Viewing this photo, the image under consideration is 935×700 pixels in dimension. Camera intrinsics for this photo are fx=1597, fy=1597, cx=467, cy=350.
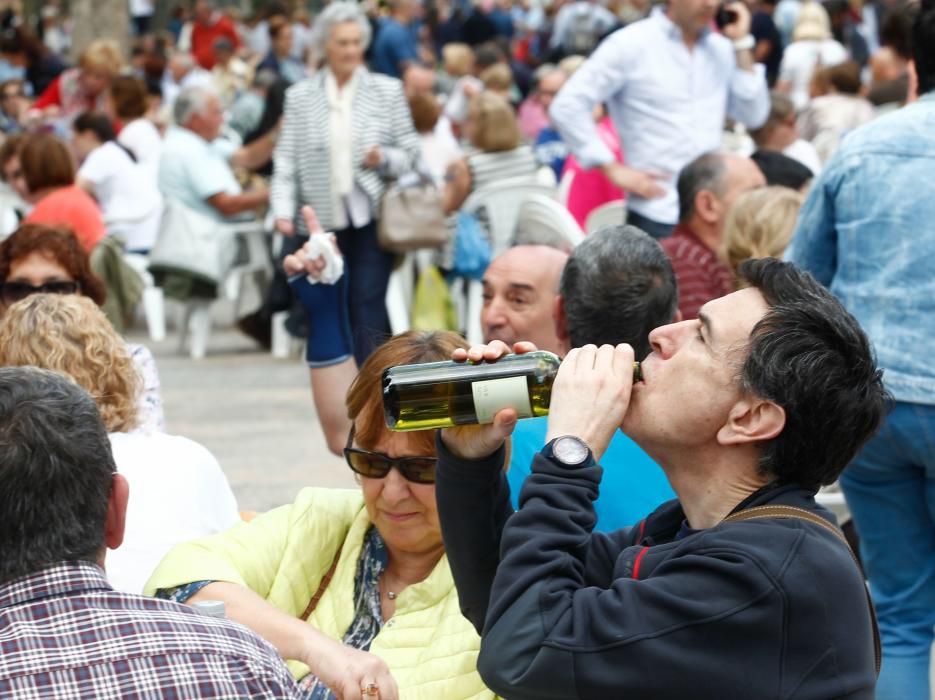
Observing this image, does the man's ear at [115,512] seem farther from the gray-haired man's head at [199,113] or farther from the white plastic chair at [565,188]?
the gray-haired man's head at [199,113]

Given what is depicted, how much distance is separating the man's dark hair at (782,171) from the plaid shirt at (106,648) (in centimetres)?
501

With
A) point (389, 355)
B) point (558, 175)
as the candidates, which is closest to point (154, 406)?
point (389, 355)

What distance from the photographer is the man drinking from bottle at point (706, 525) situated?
2.21 metres

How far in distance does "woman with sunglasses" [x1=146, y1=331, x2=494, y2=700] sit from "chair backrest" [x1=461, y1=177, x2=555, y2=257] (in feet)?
21.9

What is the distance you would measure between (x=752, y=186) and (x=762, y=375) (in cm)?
396

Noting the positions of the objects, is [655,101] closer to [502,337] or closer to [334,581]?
[502,337]

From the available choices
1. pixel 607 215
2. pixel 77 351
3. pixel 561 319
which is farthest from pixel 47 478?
pixel 607 215

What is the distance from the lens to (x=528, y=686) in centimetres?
225

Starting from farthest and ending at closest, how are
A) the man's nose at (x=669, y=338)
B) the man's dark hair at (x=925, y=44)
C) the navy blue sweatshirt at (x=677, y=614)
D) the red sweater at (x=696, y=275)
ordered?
the red sweater at (x=696, y=275), the man's dark hair at (x=925, y=44), the man's nose at (x=669, y=338), the navy blue sweatshirt at (x=677, y=614)

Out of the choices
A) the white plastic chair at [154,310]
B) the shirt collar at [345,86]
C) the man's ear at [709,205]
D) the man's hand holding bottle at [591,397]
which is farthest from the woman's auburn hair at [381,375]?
the white plastic chair at [154,310]

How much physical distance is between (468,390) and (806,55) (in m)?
13.0

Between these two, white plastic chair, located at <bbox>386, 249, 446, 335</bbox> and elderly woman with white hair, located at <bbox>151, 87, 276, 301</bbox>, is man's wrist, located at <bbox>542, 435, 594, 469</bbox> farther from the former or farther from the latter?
elderly woman with white hair, located at <bbox>151, 87, 276, 301</bbox>

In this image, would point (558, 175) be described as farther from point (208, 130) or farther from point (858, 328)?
point (858, 328)

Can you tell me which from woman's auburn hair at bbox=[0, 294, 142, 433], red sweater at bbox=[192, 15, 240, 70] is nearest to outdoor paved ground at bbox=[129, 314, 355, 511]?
woman's auburn hair at bbox=[0, 294, 142, 433]
